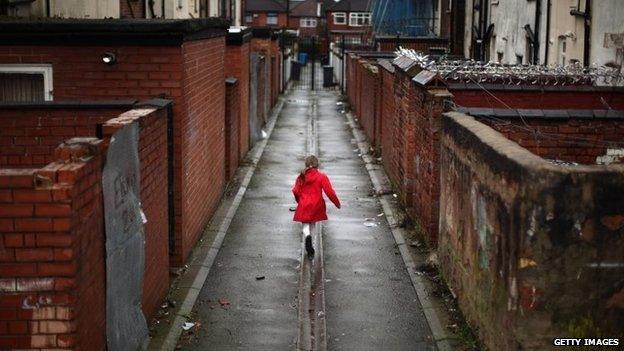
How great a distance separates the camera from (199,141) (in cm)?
1197

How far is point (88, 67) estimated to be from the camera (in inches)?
396

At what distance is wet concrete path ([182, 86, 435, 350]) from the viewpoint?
27.4 ft

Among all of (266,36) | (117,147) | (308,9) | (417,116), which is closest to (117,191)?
(117,147)

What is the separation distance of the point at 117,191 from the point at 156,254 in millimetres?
2131

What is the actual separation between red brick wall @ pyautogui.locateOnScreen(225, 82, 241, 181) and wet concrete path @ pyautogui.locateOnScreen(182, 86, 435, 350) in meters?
0.66

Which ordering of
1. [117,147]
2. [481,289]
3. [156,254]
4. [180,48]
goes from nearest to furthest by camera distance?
[117,147]
[481,289]
[156,254]
[180,48]

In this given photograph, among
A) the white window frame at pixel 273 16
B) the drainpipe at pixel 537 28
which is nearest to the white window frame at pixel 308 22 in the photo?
the white window frame at pixel 273 16

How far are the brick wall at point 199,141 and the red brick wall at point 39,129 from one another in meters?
1.37

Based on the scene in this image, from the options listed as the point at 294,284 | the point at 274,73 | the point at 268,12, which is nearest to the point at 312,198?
the point at 294,284

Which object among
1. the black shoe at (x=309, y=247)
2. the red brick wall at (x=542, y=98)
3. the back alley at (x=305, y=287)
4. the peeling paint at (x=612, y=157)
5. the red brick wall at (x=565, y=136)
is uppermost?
the red brick wall at (x=542, y=98)

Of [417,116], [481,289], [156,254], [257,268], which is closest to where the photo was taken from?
[481,289]

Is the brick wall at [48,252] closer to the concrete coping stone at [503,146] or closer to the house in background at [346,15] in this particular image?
the concrete coping stone at [503,146]

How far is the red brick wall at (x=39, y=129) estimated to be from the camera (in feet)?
29.6

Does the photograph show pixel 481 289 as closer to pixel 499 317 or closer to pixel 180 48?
pixel 499 317
